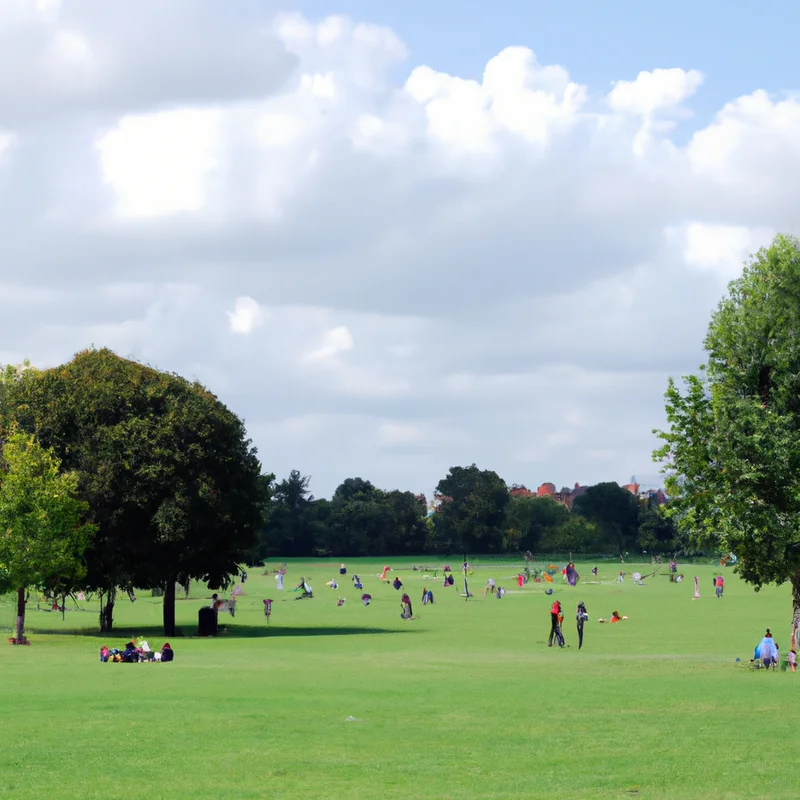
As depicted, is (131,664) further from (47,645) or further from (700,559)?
(700,559)

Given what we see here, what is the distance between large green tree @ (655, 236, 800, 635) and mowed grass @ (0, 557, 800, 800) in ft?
14.8

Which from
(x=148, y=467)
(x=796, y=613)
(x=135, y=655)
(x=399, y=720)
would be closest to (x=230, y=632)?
(x=148, y=467)

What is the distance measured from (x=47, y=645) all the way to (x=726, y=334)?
101 ft

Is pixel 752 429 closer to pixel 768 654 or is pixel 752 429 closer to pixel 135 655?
pixel 768 654

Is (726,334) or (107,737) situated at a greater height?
(726,334)

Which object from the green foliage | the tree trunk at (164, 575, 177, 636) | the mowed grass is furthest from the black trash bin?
the green foliage

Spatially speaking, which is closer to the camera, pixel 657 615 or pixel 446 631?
pixel 446 631

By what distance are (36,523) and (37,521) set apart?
0.10 m

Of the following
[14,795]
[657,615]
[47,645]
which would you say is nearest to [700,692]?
[14,795]

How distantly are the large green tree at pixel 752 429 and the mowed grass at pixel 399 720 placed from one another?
14.8 ft

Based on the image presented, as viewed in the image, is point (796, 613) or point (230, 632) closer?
point (796, 613)

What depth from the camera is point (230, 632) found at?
6475cm

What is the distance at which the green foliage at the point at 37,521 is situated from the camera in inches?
2132

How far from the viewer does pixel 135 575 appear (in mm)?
62312
